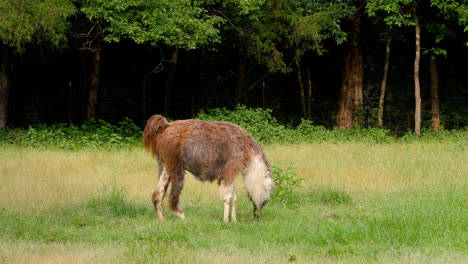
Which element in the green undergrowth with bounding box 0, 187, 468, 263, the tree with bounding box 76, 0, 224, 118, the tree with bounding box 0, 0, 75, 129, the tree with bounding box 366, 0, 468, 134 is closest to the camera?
the green undergrowth with bounding box 0, 187, 468, 263

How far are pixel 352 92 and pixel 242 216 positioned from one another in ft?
51.0

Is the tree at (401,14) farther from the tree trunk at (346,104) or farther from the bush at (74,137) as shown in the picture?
the bush at (74,137)

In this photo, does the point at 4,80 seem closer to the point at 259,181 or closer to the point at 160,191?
the point at 160,191

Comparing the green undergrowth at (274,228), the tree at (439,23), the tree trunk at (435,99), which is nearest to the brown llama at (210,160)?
the green undergrowth at (274,228)

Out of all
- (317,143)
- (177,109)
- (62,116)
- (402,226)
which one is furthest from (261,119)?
(402,226)

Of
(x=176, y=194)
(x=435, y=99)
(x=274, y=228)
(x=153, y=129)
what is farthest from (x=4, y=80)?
(x=435, y=99)

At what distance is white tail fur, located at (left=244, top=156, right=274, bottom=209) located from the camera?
996 cm

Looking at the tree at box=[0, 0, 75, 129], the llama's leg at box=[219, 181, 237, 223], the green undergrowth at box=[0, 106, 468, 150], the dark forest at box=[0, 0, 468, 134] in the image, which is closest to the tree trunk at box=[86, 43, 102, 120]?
the dark forest at box=[0, 0, 468, 134]

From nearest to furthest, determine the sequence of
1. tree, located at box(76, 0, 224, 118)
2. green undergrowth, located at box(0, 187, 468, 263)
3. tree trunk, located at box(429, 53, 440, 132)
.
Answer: green undergrowth, located at box(0, 187, 468, 263) < tree, located at box(76, 0, 224, 118) < tree trunk, located at box(429, 53, 440, 132)

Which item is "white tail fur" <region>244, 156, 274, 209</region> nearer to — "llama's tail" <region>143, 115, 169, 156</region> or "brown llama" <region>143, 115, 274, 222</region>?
"brown llama" <region>143, 115, 274, 222</region>

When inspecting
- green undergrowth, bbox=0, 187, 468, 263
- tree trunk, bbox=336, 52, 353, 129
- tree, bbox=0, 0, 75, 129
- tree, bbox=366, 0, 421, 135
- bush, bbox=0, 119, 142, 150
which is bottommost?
green undergrowth, bbox=0, 187, 468, 263

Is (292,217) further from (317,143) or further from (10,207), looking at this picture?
(317,143)

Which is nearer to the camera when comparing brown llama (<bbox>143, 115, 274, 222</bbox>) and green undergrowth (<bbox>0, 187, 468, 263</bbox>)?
green undergrowth (<bbox>0, 187, 468, 263</bbox>)

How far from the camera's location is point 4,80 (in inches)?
874
